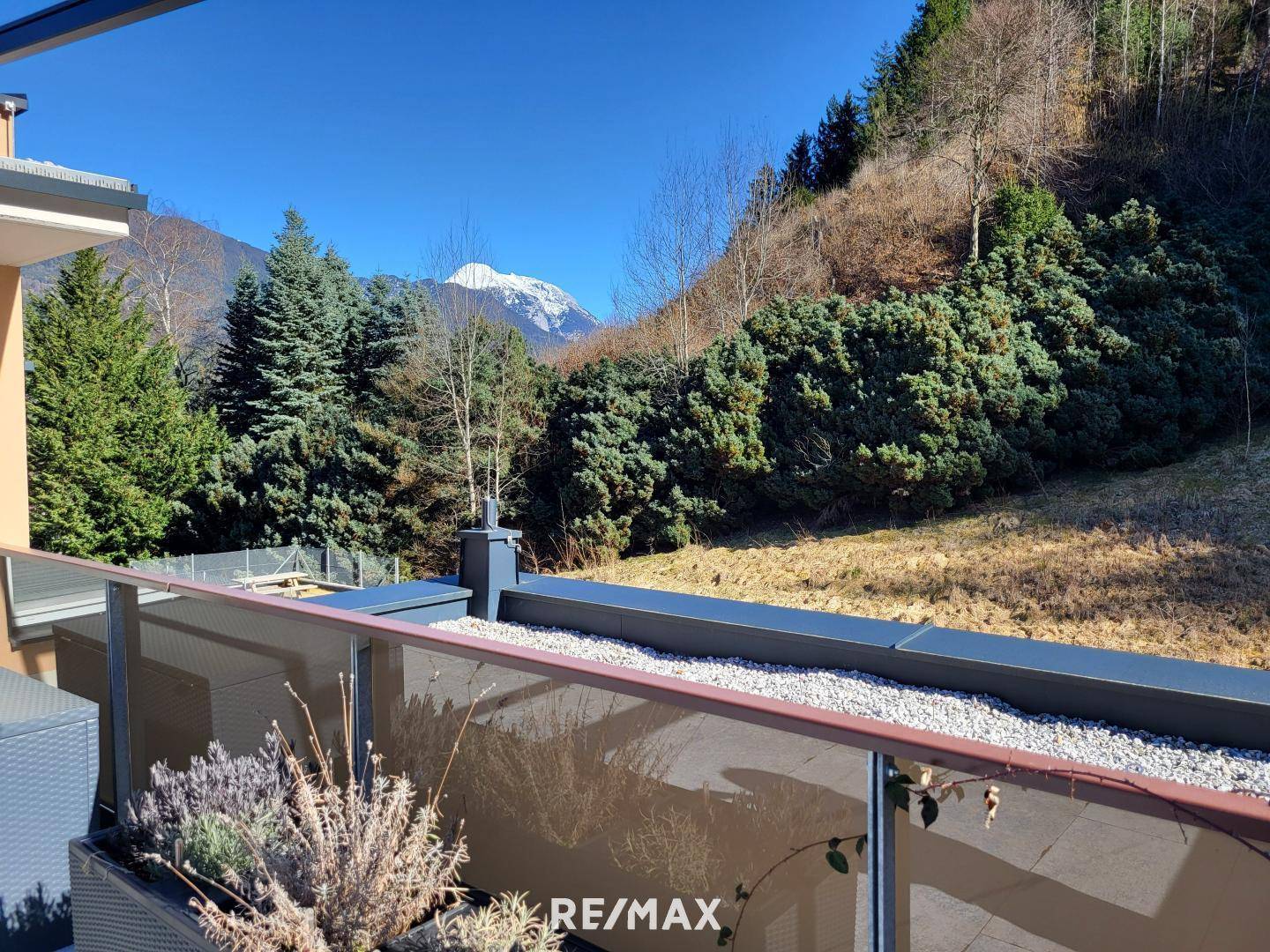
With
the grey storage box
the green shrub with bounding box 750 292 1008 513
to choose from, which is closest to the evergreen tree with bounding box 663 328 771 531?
the green shrub with bounding box 750 292 1008 513

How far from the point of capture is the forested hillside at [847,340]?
10.3m

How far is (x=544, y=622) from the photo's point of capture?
6633 mm

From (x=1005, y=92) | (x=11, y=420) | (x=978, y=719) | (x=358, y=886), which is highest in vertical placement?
(x=1005, y=92)

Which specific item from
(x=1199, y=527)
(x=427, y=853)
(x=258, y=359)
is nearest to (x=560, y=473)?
(x=1199, y=527)

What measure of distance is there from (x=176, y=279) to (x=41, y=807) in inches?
1013

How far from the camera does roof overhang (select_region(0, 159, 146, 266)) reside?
379cm

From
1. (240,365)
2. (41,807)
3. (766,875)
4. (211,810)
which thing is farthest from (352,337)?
(766,875)

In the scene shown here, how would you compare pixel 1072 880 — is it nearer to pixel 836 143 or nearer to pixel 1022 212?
pixel 1022 212

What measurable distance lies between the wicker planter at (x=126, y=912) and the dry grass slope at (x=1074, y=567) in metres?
6.84

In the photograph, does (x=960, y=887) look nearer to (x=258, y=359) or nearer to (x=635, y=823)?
(x=635, y=823)

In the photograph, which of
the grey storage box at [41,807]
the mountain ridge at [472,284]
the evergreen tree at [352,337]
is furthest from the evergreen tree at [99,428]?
the grey storage box at [41,807]

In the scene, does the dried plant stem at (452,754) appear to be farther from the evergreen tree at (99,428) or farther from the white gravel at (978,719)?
the evergreen tree at (99,428)

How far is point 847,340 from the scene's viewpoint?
38.9 ft

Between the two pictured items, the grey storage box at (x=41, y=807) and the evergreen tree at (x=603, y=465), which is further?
the evergreen tree at (x=603, y=465)
